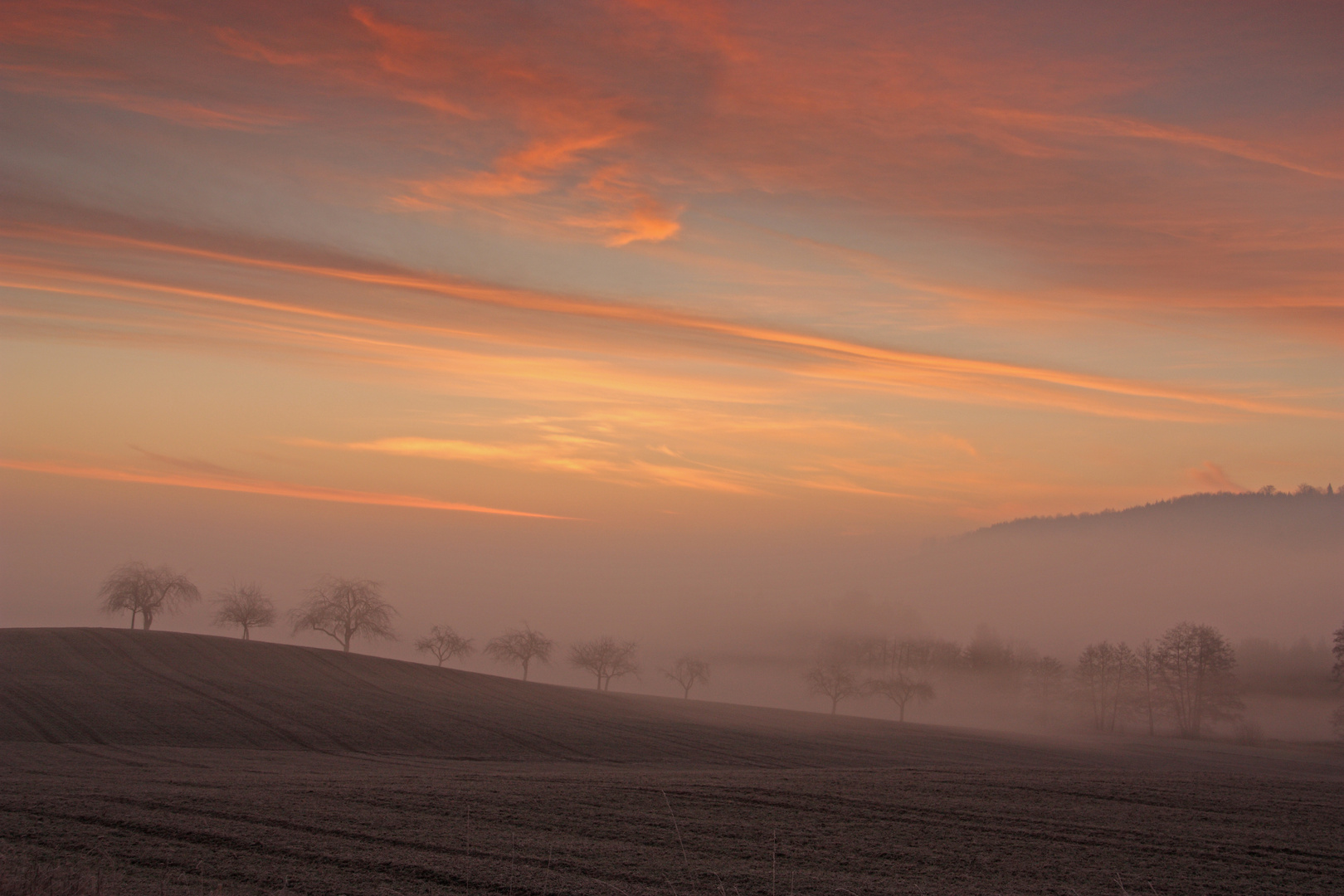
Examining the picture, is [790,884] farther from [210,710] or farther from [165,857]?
[210,710]

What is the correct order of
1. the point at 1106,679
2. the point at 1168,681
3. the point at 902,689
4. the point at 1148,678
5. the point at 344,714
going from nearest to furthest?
the point at 344,714 → the point at 1168,681 → the point at 1148,678 → the point at 902,689 → the point at 1106,679

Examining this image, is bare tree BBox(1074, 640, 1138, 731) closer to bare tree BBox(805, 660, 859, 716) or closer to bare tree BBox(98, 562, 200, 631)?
bare tree BBox(805, 660, 859, 716)

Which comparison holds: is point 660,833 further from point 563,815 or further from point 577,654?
point 577,654

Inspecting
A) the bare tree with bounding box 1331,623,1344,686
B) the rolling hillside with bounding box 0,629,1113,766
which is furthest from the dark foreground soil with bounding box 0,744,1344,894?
the bare tree with bounding box 1331,623,1344,686

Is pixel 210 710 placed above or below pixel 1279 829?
→ below

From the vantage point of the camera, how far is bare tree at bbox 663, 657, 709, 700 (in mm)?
118500

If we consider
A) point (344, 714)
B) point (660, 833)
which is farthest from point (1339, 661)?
point (344, 714)

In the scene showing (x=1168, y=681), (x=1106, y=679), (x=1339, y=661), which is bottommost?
(x=1106, y=679)

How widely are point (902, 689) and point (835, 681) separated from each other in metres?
8.54

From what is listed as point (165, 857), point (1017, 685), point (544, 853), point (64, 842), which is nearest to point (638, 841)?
point (544, 853)

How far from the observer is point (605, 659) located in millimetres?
116375

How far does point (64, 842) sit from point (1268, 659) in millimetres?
152210

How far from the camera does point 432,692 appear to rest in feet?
235

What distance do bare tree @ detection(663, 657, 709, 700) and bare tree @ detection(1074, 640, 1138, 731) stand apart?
158 ft
